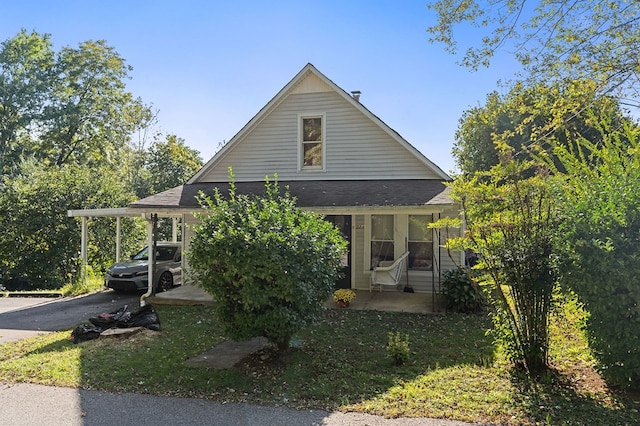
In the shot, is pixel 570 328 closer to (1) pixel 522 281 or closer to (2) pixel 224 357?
(1) pixel 522 281

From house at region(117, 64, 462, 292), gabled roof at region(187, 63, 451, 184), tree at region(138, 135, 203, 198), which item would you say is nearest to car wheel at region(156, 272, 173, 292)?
house at region(117, 64, 462, 292)

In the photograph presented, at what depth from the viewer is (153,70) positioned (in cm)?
1647

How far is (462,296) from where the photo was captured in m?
8.95

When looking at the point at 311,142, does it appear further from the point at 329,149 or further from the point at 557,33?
the point at 557,33

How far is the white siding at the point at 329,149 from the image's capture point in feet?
39.7

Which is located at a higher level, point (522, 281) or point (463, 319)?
point (522, 281)

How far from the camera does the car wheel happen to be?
41.2 feet

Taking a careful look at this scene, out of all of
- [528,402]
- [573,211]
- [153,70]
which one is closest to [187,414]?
[528,402]

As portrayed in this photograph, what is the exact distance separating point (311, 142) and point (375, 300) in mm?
5104

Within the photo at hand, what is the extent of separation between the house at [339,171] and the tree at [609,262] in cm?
553

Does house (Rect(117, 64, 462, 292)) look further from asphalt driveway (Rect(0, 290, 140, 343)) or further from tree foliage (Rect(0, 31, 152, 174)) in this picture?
tree foliage (Rect(0, 31, 152, 174))

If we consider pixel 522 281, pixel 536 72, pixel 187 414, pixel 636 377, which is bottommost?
pixel 187 414

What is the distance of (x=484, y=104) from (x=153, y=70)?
18537 mm

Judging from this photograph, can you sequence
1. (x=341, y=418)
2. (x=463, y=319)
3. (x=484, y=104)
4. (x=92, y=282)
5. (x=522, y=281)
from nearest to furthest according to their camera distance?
(x=341, y=418) → (x=522, y=281) → (x=463, y=319) → (x=92, y=282) → (x=484, y=104)
